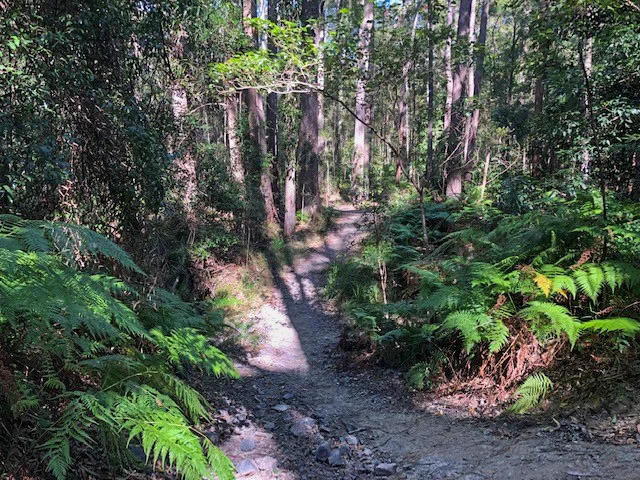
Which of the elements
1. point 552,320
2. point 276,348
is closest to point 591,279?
point 552,320

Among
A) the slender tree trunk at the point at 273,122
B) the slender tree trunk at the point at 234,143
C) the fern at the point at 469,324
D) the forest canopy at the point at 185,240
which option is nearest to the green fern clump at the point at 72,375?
the forest canopy at the point at 185,240

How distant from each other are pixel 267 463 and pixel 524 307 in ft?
10.6

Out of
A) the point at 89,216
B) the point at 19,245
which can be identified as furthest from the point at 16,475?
the point at 89,216

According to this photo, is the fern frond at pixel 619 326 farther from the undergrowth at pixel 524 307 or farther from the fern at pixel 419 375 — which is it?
the fern at pixel 419 375

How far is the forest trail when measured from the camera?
332 cm

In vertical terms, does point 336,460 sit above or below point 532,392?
below

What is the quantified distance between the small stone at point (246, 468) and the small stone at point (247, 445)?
0.22m

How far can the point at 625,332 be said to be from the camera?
396cm

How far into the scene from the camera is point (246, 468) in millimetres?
3701

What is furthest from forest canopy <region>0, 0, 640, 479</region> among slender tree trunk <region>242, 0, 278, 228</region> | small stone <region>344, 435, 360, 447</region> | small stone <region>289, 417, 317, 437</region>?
slender tree trunk <region>242, 0, 278, 228</region>

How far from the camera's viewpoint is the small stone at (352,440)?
4344 millimetres

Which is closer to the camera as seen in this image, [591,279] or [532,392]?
[532,392]

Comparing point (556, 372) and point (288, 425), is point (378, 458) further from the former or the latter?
point (556, 372)

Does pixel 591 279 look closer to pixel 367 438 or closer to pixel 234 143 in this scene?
pixel 367 438
